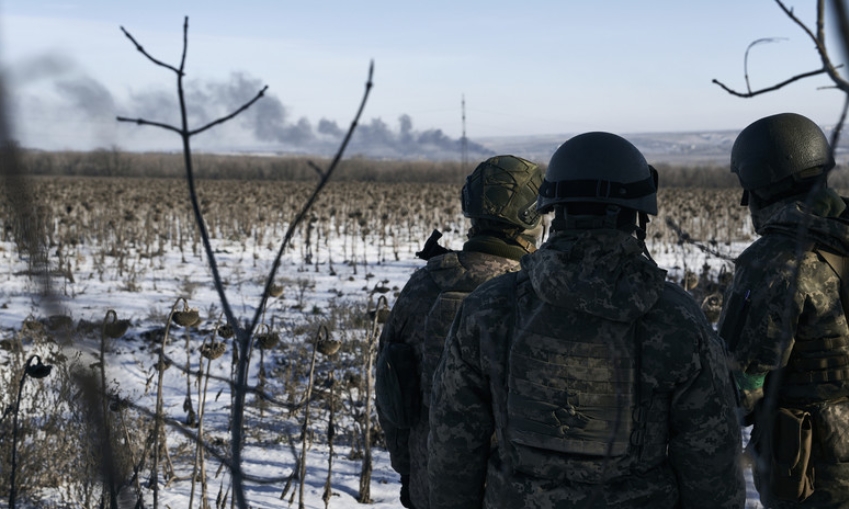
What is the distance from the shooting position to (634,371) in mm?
1844

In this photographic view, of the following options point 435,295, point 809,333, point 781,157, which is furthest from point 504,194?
point 809,333

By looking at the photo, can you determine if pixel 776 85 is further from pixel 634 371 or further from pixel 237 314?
pixel 237 314

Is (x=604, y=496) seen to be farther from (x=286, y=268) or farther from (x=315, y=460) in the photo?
(x=286, y=268)

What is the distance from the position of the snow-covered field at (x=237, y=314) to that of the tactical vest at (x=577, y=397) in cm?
70

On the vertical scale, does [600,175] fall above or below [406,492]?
above

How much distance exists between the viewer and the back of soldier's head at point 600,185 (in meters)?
2.01

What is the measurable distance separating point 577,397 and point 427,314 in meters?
0.90

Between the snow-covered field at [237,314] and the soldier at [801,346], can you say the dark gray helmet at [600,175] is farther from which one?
the snow-covered field at [237,314]

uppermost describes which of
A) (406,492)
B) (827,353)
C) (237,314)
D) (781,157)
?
(781,157)

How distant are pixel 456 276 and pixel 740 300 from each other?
3.29 ft

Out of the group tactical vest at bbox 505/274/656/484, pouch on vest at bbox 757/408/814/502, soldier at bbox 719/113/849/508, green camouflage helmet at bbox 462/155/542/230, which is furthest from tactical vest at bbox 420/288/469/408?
pouch on vest at bbox 757/408/814/502

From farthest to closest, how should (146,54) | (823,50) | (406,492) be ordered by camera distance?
(406,492)
(146,54)
(823,50)

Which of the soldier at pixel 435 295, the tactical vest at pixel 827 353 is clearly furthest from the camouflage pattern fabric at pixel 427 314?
the tactical vest at pixel 827 353

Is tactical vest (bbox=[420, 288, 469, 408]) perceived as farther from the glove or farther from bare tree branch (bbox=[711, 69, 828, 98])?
bare tree branch (bbox=[711, 69, 828, 98])
